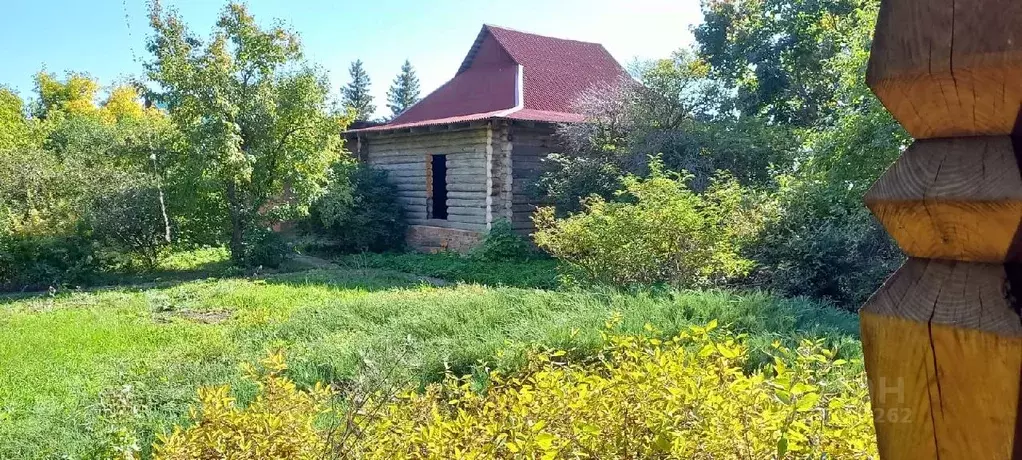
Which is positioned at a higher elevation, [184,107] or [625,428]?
[184,107]

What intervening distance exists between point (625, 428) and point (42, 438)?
12.0 ft

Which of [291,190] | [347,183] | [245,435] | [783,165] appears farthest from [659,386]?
[347,183]

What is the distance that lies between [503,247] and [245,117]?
197 inches

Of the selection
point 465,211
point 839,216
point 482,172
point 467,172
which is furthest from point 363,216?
point 839,216

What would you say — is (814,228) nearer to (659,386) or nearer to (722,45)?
(659,386)

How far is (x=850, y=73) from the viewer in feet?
28.1

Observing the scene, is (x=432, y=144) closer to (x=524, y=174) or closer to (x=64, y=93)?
(x=524, y=174)

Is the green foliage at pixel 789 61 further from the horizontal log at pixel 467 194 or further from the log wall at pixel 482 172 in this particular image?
the horizontal log at pixel 467 194

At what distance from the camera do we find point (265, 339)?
6230mm

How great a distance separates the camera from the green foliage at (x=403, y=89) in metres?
69.2

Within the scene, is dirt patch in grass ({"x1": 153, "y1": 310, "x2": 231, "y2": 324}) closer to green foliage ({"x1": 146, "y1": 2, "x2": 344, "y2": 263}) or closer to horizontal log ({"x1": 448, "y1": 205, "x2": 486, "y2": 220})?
green foliage ({"x1": 146, "y1": 2, "x2": 344, "y2": 263})

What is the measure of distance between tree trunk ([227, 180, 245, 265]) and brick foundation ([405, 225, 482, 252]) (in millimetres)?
4059

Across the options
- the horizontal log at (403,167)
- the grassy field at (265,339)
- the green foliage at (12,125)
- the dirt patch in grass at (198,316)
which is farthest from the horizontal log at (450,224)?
the green foliage at (12,125)

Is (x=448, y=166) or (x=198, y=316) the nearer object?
(x=198, y=316)
